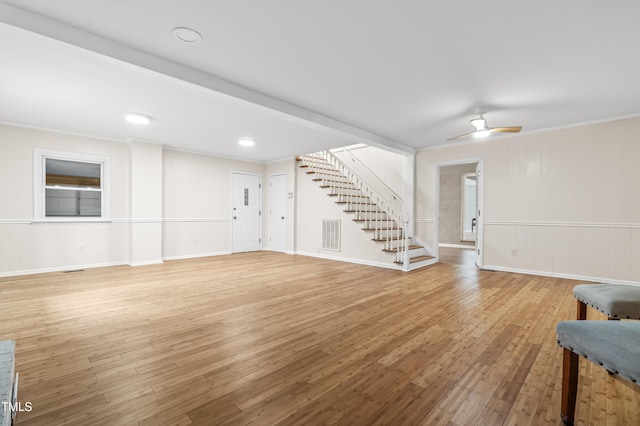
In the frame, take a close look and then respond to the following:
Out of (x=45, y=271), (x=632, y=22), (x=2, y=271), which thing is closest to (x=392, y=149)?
(x=632, y=22)

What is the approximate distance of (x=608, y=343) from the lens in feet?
4.32

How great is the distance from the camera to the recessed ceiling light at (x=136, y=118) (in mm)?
4384

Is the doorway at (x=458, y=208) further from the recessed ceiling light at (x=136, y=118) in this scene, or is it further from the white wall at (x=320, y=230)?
the recessed ceiling light at (x=136, y=118)

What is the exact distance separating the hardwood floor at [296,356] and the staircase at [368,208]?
1.58 m

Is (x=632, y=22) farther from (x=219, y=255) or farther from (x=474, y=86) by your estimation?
(x=219, y=255)

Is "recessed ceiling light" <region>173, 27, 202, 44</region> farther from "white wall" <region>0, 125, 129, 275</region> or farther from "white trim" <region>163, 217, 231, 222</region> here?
"white trim" <region>163, 217, 231, 222</region>

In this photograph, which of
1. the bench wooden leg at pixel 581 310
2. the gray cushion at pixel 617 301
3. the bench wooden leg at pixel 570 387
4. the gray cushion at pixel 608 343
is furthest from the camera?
the bench wooden leg at pixel 581 310

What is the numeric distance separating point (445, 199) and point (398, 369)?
28.1 feet

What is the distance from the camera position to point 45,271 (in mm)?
5164

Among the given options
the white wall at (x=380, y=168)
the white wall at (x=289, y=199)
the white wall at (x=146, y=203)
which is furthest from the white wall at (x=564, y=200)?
the white wall at (x=146, y=203)

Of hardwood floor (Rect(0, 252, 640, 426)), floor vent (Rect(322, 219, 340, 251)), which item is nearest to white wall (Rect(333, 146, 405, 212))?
floor vent (Rect(322, 219, 340, 251))

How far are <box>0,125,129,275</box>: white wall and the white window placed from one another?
0.10m

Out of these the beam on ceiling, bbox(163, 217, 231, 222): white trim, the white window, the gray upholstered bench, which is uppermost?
the beam on ceiling

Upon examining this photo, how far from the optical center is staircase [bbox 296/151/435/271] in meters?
5.91
